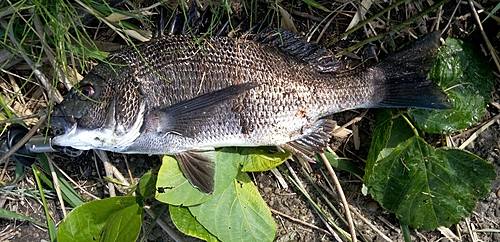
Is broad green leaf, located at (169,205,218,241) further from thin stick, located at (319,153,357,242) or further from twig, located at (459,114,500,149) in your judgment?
twig, located at (459,114,500,149)

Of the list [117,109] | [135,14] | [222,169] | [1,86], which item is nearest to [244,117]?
[222,169]

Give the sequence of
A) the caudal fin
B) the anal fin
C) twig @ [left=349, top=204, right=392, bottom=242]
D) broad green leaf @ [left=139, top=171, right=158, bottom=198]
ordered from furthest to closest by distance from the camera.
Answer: twig @ [left=349, top=204, right=392, bottom=242], broad green leaf @ [left=139, top=171, right=158, bottom=198], the anal fin, the caudal fin

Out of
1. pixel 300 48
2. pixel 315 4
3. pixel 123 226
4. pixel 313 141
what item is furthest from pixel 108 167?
pixel 315 4

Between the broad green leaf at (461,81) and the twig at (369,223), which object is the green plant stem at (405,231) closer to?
the twig at (369,223)

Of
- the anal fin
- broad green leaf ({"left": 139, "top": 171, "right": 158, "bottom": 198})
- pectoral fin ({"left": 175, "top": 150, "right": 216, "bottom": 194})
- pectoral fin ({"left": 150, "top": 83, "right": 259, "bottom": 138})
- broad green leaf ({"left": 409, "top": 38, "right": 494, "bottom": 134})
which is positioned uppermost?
broad green leaf ({"left": 409, "top": 38, "right": 494, "bottom": 134})

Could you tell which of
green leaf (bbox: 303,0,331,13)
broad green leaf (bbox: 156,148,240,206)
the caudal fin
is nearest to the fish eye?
broad green leaf (bbox: 156,148,240,206)

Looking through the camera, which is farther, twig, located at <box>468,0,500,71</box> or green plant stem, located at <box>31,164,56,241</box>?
green plant stem, located at <box>31,164,56,241</box>

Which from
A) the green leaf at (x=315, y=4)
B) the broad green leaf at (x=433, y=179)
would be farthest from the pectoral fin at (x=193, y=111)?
the broad green leaf at (x=433, y=179)
